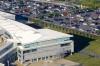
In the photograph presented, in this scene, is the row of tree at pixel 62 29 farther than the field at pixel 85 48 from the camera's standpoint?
Yes

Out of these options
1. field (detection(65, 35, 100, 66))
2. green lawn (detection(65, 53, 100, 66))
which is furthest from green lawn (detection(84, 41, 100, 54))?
green lawn (detection(65, 53, 100, 66))

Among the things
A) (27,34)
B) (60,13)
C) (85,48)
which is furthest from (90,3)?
(27,34)

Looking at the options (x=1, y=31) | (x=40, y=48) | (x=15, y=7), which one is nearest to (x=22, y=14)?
(x=15, y=7)

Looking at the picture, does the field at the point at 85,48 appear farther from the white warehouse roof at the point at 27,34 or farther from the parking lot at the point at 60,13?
the parking lot at the point at 60,13

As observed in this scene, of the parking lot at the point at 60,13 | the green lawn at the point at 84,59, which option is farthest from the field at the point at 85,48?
the parking lot at the point at 60,13

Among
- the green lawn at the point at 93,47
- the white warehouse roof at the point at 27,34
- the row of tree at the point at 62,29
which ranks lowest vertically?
the green lawn at the point at 93,47

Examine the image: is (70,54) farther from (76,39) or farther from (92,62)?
(76,39)

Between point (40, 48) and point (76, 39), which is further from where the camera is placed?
point (76, 39)
